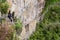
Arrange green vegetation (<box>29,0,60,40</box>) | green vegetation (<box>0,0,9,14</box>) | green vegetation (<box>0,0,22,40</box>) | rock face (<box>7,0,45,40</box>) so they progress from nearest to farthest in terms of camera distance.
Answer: green vegetation (<box>0,0,22,40</box>) < green vegetation (<box>0,0,9,14</box>) < rock face (<box>7,0,45,40</box>) < green vegetation (<box>29,0,60,40</box>)

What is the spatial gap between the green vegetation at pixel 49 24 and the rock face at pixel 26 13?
0.43 meters

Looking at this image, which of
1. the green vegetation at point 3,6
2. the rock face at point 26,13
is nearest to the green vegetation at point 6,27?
the green vegetation at point 3,6

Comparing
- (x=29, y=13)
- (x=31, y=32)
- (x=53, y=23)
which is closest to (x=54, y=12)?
(x=53, y=23)

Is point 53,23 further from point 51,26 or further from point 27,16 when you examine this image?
point 27,16

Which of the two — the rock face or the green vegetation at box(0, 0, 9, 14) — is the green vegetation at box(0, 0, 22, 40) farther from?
the rock face

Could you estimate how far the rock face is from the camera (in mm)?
8949

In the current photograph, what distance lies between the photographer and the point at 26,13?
35.1ft

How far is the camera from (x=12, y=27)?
7496 mm

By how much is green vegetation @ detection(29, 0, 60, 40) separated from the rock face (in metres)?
0.43

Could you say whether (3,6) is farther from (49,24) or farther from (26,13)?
(49,24)

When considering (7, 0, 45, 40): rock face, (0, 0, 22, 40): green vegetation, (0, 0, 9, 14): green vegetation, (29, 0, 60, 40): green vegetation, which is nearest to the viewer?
(0, 0, 22, 40): green vegetation

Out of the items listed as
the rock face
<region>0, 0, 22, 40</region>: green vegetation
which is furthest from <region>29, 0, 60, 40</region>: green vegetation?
<region>0, 0, 22, 40</region>: green vegetation

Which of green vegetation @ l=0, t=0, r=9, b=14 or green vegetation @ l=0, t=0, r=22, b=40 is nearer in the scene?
green vegetation @ l=0, t=0, r=22, b=40

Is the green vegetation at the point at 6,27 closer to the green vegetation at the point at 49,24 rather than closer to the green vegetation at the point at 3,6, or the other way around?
the green vegetation at the point at 3,6
